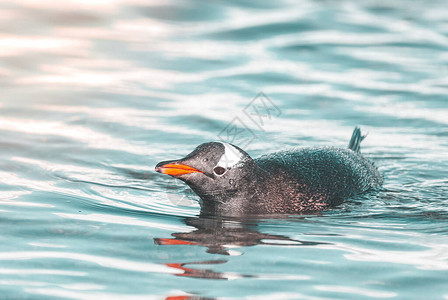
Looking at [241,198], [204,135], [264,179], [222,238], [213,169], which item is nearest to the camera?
[222,238]

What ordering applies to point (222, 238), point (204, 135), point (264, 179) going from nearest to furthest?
1. point (222, 238)
2. point (264, 179)
3. point (204, 135)

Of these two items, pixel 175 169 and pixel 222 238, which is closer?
pixel 222 238

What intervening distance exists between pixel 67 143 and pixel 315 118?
3.97m

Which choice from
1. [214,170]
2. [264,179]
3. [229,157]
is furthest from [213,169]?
[264,179]

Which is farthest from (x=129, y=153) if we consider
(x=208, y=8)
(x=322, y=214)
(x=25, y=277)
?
(x=208, y=8)

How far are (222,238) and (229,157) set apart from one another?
99cm

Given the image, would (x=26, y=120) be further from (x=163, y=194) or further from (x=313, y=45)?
(x=313, y=45)

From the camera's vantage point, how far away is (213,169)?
24.2 feet

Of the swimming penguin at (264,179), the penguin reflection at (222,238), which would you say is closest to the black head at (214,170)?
the swimming penguin at (264,179)

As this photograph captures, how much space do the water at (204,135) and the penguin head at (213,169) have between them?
0.35 m

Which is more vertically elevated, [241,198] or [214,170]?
[214,170]

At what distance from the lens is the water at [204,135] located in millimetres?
5766

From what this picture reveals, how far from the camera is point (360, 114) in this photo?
40.2 feet

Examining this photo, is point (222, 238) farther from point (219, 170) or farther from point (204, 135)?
point (204, 135)
